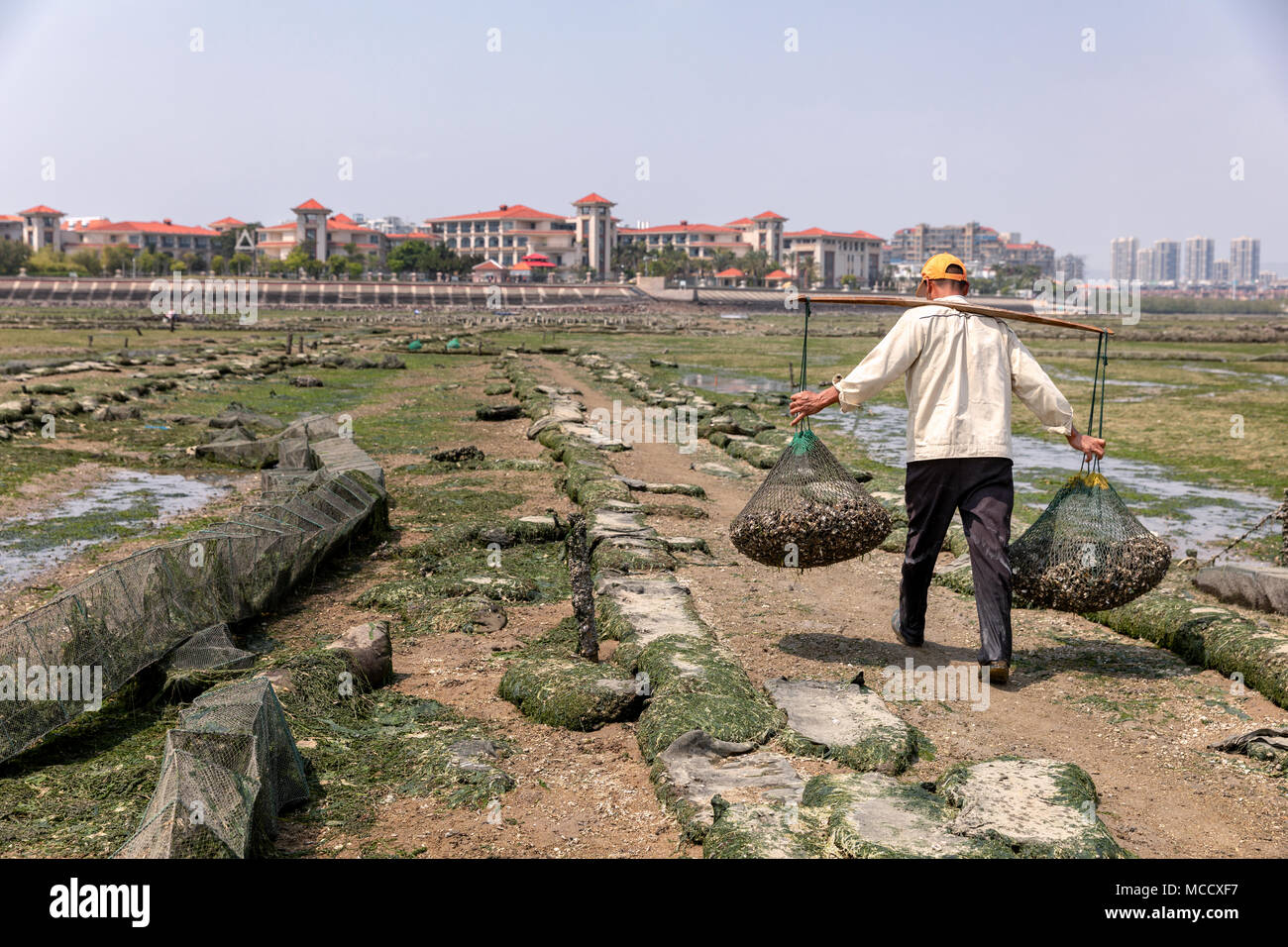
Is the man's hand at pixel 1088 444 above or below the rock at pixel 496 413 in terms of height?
above

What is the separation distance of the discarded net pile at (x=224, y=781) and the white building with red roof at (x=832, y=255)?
453 ft

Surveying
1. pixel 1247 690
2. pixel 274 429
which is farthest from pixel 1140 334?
pixel 1247 690

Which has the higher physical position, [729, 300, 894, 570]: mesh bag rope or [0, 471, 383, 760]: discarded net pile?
[729, 300, 894, 570]: mesh bag rope

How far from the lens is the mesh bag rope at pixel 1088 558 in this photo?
6.10 meters

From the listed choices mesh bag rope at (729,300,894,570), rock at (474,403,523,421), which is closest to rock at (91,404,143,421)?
rock at (474,403,523,421)

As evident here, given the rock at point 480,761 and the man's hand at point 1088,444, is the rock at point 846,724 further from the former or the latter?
the man's hand at point 1088,444

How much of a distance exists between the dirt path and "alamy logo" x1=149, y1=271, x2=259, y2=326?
74201 mm

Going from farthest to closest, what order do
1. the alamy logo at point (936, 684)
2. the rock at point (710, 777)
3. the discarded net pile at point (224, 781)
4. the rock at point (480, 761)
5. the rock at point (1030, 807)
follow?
the alamy logo at point (936, 684) < the rock at point (480, 761) < the rock at point (710, 777) < the rock at point (1030, 807) < the discarded net pile at point (224, 781)

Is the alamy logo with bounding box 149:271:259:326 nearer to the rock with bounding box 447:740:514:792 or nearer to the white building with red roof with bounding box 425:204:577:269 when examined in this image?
the white building with red roof with bounding box 425:204:577:269

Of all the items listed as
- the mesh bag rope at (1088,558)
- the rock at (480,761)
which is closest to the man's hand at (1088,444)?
the mesh bag rope at (1088,558)
